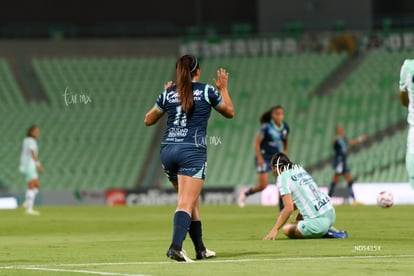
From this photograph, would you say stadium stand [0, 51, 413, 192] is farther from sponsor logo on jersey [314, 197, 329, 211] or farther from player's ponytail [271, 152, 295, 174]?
player's ponytail [271, 152, 295, 174]

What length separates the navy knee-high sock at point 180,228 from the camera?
39.5ft

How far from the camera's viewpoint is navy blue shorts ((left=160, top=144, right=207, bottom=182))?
40.4ft

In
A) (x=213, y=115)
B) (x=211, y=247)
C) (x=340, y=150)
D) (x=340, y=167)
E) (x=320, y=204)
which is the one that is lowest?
(x=211, y=247)

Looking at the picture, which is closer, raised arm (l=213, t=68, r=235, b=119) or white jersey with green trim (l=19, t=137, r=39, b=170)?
raised arm (l=213, t=68, r=235, b=119)

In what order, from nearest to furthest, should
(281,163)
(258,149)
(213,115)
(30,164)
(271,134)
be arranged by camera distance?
(281,163)
(271,134)
(258,149)
(30,164)
(213,115)

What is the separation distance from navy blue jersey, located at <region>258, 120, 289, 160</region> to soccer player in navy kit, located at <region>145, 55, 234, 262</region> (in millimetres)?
10561

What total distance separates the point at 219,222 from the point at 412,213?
5047 mm

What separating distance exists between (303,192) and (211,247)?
6.01 feet

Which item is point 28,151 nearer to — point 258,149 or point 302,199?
point 258,149

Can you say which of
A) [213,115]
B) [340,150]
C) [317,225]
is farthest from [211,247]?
[213,115]

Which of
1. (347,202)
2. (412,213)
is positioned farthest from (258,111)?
(412,213)

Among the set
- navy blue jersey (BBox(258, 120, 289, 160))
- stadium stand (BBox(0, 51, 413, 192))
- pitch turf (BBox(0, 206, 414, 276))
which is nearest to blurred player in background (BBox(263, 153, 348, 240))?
pitch turf (BBox(0, 206, 414, 276))

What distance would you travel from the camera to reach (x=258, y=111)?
42125 mm

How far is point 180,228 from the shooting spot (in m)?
12.1
